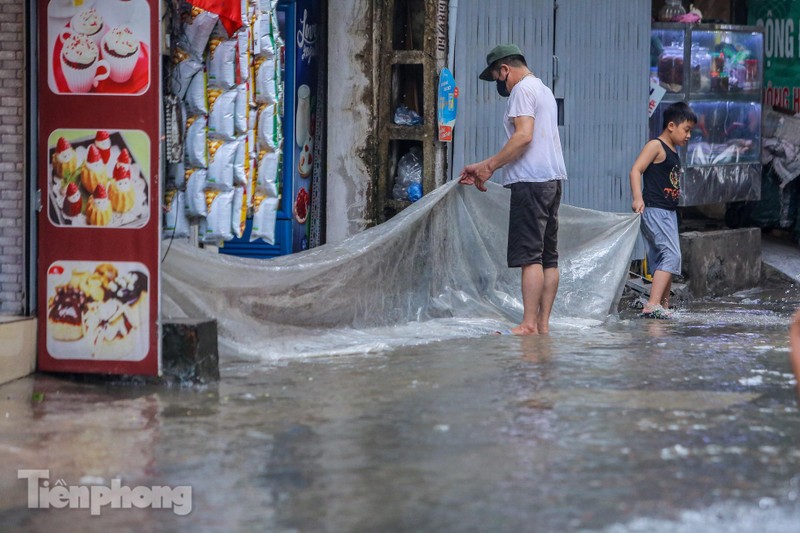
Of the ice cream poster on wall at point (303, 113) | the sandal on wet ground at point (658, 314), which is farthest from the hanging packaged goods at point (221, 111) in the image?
the sandal on wet ground at point (658, 314)

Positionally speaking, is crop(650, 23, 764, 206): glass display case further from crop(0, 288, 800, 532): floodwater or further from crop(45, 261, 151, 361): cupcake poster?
crop(45, 261, 151, 361): cupcake poster

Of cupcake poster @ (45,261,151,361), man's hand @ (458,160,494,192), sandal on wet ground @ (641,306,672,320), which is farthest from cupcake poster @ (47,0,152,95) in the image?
sandal on wet ground @ (641,306,672,320)

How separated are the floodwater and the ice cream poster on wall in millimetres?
2113

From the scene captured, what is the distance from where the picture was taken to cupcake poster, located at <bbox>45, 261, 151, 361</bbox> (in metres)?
5.83

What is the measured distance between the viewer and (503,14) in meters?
9.08

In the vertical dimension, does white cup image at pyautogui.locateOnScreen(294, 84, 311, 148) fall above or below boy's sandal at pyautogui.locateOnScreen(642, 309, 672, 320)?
above

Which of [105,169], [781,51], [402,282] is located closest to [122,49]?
[105,169]

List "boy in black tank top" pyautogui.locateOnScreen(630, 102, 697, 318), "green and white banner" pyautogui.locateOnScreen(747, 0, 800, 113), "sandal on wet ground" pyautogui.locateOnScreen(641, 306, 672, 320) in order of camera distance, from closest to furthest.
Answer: "sandal on wet ground" pyautogui.locateOnScreen(641, 306, 672, 320)
"boy in black tank top" pyautogui.locateOnScreen(630, 102, 697, 318)
"green and white banner" pyautogui.locateOnScreen(747, 0, 800, 113)

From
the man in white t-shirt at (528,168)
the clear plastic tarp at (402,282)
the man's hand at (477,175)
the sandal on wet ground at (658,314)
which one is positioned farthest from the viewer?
the sandal on wet ground at (658,314)

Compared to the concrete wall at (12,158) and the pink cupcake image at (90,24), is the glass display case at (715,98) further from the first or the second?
the concrete wall at (12,158)

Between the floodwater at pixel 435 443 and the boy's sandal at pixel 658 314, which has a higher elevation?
the boy's sandal at pixel 658 314

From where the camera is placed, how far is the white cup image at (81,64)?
18.9 feet

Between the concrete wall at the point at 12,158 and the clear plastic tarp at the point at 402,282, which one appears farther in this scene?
the clear plastic tarp at the point at 402,282

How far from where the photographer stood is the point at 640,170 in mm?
9305
